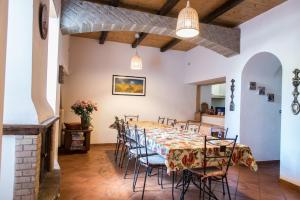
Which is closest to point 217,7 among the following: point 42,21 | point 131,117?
point 42,21

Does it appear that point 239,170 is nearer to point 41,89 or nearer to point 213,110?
point 213,110

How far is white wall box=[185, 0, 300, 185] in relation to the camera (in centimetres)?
335

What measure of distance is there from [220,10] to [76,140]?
4.09 meters

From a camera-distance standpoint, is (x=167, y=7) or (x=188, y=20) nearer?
(x=188, y=20)

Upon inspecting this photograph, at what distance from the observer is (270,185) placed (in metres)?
3.32

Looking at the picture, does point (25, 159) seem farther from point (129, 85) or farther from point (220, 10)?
point (129, 85)

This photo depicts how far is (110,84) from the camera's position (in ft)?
20.3

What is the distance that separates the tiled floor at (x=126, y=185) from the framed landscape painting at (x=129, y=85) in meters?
2.47

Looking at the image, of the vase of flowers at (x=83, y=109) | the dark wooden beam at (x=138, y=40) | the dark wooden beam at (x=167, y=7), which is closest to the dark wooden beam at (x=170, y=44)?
the dark wooden beam at (x=138, y=40)

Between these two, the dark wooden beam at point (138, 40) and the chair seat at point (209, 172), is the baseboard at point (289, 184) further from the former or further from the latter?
the dark wooden beam at point (138, 40)

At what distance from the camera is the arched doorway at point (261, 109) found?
446 centimetres

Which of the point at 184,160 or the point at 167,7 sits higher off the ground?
the point at 167,7

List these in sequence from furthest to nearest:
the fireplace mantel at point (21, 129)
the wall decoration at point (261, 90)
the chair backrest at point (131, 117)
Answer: the chair backrest at point (131, 117) < the wall decoration at point (261, 90) < the fireplace mantel at point (21, 129)

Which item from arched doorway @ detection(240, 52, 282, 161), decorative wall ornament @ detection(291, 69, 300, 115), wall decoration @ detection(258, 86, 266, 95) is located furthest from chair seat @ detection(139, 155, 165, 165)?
wall decoration @ detection(258, 86, 266, 95)
